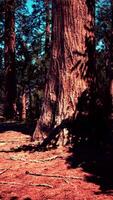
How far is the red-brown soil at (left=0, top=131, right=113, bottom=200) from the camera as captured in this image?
6.38 meters

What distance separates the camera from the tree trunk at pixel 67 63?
9.02 m

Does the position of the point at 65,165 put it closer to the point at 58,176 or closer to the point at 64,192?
the point at 58,176

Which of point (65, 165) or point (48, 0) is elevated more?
point (48, 0)

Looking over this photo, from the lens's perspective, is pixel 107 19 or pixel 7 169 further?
pixel 107 19

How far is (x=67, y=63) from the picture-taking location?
908 centimetres

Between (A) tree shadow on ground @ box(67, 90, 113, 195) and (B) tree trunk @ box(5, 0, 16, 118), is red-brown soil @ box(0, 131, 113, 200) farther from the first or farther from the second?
(B) tree trunk @ box(5, 0, 16, 118)

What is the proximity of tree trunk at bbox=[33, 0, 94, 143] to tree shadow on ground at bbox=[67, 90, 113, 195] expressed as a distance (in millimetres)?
229

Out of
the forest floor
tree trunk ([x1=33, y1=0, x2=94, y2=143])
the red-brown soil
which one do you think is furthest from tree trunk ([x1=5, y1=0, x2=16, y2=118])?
the red-brown soil

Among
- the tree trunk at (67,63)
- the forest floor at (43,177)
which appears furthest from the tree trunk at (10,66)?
the forest floor at (43,177)

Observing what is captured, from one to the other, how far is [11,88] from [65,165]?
1336 cm

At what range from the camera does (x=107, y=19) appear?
78.1 ft

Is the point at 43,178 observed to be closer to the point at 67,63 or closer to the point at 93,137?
the point at 93,137

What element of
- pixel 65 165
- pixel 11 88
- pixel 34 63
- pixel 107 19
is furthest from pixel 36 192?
pixel 34 63

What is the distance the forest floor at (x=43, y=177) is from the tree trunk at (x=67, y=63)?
2.44ft
